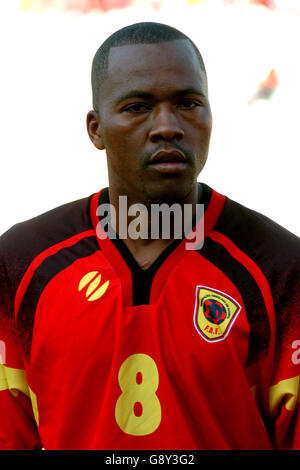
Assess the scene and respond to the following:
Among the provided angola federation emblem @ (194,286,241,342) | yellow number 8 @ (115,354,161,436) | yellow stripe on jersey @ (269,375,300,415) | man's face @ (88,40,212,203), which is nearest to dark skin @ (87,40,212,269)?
man's face @ (88,40,212,203)

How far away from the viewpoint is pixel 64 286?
2264 mm

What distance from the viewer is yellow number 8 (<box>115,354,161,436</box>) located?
2.08 m

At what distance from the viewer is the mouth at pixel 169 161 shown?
211 cm

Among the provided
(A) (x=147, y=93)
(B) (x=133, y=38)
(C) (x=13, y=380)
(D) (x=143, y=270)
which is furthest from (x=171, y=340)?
(B) (x=133, y=38)

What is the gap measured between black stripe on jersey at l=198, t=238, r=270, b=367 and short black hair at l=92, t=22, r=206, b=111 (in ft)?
2.28

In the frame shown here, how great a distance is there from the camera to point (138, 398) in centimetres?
210

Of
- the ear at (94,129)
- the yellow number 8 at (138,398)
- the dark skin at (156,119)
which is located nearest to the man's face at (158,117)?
the dark skin at (156,119)

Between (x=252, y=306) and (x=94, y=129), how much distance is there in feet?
2.79

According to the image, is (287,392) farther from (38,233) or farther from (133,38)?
(133,38)

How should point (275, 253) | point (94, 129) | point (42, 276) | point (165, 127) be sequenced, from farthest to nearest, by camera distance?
1. point (94, 129)
2. point (42, 276)
3. point (275, 253)
4. point (165, 127)

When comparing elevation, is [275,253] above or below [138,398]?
above

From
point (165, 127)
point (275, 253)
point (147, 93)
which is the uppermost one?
point (147, 93)

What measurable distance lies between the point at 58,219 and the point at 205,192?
55cm

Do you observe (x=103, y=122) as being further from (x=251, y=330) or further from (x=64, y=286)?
(x=251, y=330)
